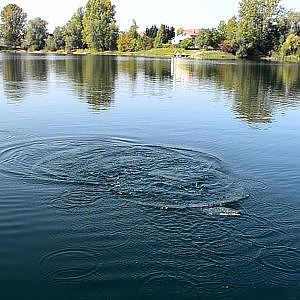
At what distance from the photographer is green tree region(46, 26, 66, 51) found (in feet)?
541

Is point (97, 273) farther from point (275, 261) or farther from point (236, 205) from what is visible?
point (236, 205)

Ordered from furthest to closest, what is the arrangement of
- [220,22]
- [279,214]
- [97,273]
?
[220,22], [279,214], [97,273]

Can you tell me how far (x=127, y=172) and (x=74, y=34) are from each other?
513ft

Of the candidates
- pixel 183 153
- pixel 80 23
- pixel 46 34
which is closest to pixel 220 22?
pixel 80 23

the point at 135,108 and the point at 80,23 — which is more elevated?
the point at 80,23

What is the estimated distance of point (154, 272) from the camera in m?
8.77

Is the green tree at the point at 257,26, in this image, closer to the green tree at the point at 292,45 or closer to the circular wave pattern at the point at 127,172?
the green tree at the point at 292,45

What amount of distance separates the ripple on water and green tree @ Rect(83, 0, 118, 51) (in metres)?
147

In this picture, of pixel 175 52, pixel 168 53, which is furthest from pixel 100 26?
pixel 175 52

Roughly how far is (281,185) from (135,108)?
1565 centimetres

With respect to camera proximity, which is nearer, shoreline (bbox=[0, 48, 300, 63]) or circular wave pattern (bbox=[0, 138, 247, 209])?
circular wave pattern (bbox=[0, 138, 247, 209])

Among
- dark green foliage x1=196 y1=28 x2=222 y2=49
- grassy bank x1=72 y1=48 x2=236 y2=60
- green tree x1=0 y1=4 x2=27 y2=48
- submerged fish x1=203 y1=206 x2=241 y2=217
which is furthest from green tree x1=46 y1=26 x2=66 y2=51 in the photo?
submerged fish x1=203 y1=206 x2=241 y2=217

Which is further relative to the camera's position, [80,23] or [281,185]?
[80,23]

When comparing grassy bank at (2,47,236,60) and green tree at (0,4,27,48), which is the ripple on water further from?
green tree at (0,4,27,48)
